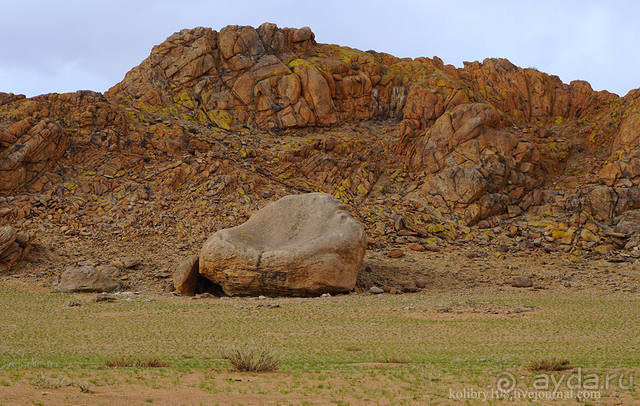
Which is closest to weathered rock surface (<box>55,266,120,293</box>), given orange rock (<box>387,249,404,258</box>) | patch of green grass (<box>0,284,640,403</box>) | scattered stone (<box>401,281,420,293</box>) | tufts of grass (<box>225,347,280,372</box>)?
patch of green grass (<box>0,284,640,403</box>)

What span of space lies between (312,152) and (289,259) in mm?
18214

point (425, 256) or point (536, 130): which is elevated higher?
point (536, 130)

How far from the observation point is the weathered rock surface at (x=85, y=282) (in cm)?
2697

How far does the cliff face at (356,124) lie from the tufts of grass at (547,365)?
2729 centimetres

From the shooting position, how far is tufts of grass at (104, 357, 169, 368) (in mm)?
12156

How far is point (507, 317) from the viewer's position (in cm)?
2061

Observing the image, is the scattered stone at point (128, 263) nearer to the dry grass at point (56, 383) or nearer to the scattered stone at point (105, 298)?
the scattered stone at point (105, 298)

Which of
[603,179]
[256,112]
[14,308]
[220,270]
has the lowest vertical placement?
[14,308]

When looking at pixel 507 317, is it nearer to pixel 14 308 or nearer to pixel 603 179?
pixel 14 308

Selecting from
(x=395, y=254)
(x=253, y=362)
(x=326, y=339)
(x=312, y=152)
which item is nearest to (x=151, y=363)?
(x=253, y=362)

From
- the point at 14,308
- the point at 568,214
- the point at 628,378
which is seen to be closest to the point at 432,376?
the point at 628,378

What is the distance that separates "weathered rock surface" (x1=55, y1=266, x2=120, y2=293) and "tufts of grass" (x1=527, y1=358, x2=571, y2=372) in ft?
68.2

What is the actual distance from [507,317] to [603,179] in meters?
24.5

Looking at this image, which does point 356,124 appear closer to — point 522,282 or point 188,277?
point 522,282
